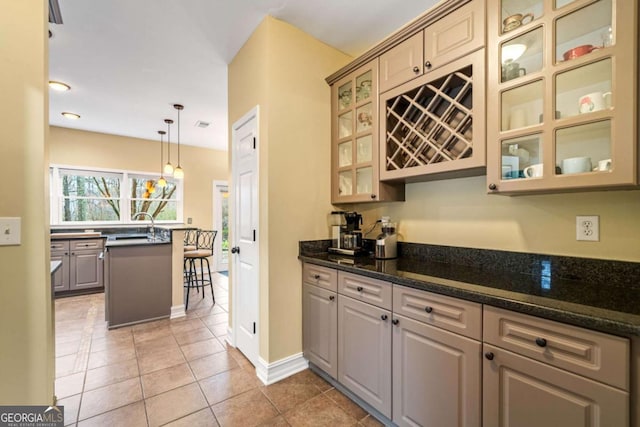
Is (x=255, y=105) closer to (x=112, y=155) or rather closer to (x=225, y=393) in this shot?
(x=225, y=393)

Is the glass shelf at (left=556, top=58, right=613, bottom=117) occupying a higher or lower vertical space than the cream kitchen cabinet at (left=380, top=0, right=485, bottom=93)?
lower

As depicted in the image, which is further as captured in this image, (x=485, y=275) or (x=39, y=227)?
(x=485, y=275)

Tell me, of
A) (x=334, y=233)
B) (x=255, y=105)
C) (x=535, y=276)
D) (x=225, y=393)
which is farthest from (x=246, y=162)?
(x=535, y=276)

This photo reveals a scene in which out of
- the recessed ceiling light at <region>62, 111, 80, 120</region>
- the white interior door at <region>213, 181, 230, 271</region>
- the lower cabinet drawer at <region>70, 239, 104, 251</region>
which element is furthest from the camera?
the white interior door at <region>213, 181, 230, 271</region>

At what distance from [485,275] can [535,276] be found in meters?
0.26

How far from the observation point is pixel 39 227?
118cm

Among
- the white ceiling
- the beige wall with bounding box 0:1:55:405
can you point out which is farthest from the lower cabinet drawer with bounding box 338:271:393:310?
the white ceiling

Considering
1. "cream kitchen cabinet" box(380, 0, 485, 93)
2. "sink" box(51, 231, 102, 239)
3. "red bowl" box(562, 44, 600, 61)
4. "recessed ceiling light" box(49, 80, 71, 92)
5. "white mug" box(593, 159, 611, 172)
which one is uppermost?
"recessed ceiling light" box(49, 80, 71, 92)

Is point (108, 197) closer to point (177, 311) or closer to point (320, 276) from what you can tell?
point (177, 311)

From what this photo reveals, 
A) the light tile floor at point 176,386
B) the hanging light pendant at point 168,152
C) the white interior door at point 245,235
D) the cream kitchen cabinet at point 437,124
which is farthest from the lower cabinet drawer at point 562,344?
the hanging light pendant at point 168,152

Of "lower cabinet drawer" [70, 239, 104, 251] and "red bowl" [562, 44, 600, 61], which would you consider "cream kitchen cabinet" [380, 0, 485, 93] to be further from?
"lower cabinet drawer" [70, 239, 104, 251]

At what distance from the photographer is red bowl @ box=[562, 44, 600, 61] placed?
46.7 inches

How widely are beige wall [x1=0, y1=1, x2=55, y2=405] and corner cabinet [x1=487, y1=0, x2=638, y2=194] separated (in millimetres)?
2109

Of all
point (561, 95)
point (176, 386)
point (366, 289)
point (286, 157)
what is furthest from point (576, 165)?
point (176, 386)
